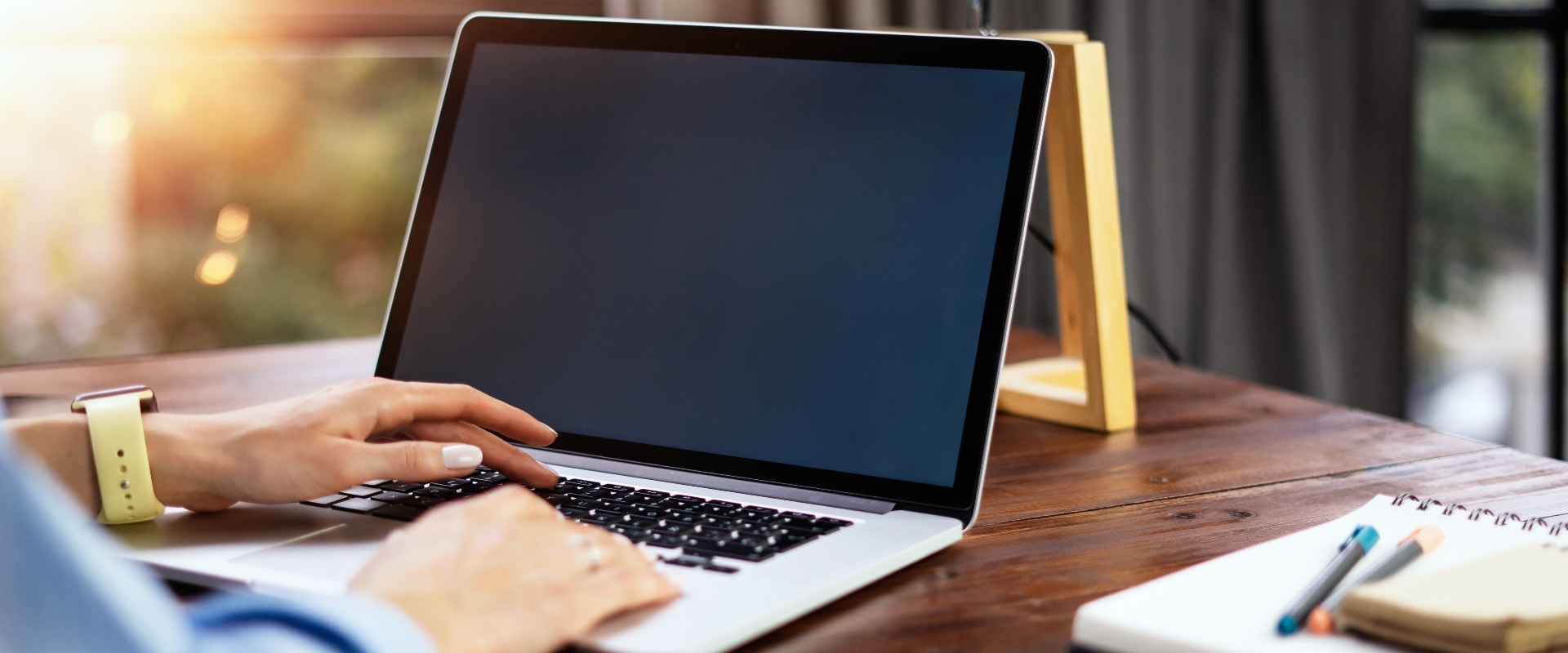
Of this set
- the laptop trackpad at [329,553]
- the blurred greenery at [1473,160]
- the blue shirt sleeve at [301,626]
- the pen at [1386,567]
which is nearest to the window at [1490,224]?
the blurred greenery at [1473,160]

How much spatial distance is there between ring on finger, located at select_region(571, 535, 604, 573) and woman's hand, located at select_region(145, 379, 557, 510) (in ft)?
0.49

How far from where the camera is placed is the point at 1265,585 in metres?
0.58

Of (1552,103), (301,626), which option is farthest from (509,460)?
(1552,103)

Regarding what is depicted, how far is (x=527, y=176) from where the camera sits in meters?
0.89

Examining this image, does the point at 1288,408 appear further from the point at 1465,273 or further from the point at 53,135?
the point at 53,135

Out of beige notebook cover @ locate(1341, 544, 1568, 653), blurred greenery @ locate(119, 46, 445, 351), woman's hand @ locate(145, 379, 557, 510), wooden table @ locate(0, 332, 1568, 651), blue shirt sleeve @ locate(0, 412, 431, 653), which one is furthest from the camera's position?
blurred greenery @ locate(119, 46, 445, 351)

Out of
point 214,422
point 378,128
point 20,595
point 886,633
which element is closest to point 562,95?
point 214,422

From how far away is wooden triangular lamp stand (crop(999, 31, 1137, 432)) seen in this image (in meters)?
0.98

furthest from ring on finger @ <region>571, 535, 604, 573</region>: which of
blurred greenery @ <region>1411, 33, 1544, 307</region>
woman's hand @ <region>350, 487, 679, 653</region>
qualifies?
blurred greenery @ <region>1411, 33, 1544, 307</region>

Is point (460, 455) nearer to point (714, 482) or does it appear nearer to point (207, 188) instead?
point (714, 482)

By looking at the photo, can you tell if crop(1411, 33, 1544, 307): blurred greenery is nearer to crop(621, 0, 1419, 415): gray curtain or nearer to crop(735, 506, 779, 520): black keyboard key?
crop(621, 0, 1419, 415): gray curtain

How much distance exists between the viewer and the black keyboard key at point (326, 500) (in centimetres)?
74

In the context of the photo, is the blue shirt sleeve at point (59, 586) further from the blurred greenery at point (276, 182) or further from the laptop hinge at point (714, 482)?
the blurred greenery at point (276, 182)

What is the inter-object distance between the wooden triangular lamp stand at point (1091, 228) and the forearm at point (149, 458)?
618 mm
